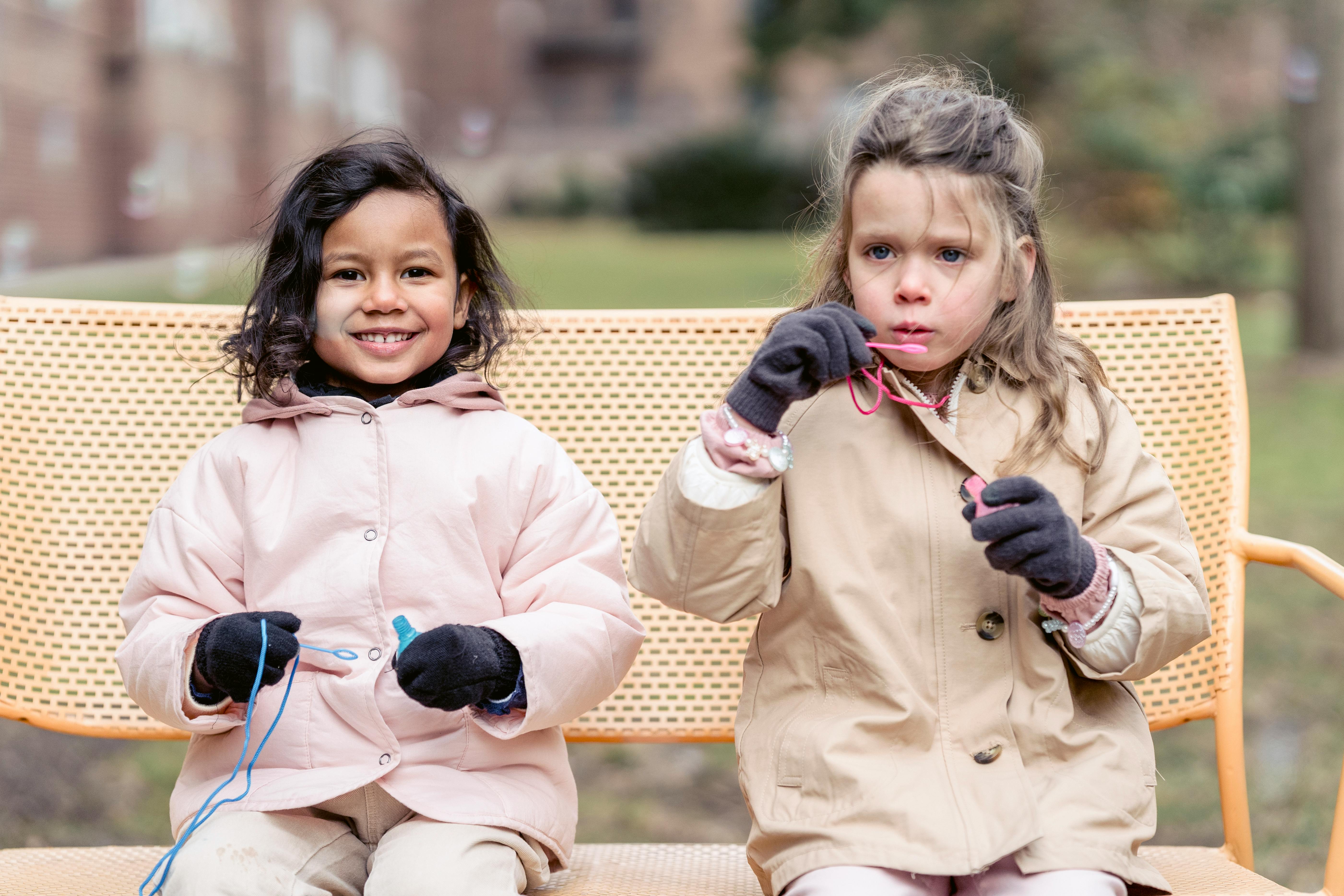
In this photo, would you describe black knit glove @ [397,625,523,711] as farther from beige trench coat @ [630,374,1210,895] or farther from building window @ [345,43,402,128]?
building window @ [345,43,402,128]

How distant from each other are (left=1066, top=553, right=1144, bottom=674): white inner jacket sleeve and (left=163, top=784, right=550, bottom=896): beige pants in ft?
3.04

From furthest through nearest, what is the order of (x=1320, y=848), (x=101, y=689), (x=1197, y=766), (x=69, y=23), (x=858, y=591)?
1. (x=69, y=23)
2. (x=1197, y=766)
3. (x=1320, y=848)
4. (x=101, y=689)
5. (x=858, y=591)

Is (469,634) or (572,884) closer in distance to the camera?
(469,634)

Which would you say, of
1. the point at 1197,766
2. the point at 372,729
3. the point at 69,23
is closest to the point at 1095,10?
the point at 69,23

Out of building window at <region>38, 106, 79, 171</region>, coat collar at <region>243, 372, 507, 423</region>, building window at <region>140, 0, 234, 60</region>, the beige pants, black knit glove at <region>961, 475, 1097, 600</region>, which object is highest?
building window at <region>140, 0, 234, 60</region>

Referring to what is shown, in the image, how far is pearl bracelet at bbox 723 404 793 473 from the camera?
194 cm

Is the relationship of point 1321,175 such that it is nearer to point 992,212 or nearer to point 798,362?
point 992,212

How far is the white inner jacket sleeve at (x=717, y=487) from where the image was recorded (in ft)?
6.38

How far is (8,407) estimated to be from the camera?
2594mm

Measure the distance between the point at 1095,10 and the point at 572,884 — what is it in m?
17.1

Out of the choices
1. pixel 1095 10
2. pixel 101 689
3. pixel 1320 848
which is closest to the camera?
pixel 101 689

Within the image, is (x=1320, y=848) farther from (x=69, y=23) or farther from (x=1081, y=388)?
(x=69, y=23)

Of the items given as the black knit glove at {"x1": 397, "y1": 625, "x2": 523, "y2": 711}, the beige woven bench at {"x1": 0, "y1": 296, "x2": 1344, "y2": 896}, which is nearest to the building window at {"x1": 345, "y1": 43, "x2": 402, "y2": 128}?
the beige woven bench at {"x1": 0, "y1": 296, "x2": 1344, "y2": 896}

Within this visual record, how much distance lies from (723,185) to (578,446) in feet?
77.1
